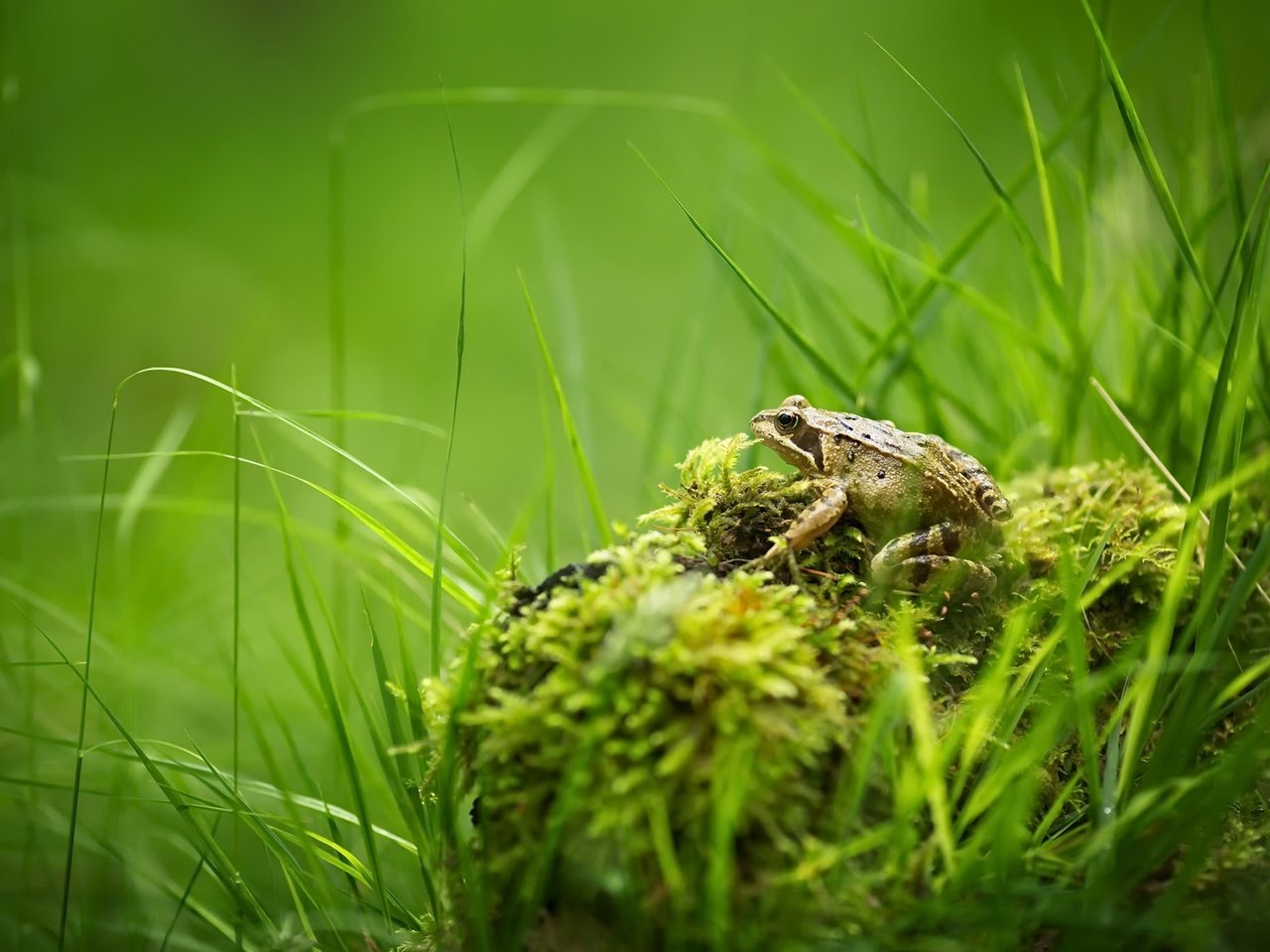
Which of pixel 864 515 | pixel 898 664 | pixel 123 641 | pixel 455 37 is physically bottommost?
pixel 123 641

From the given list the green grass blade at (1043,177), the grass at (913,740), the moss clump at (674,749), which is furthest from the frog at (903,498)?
the green grass blade at (1043,177)

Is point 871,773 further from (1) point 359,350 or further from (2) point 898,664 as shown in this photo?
(1) point 359,350

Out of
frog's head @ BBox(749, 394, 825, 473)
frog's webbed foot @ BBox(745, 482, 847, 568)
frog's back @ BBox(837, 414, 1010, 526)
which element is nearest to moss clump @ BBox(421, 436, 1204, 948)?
frog's webbed foot @ BBox(745, 482, 847, 568)

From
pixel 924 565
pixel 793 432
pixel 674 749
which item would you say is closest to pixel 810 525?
pixel 924 565

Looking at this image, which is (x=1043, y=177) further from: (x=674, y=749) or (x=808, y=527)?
(x=674, y=749)

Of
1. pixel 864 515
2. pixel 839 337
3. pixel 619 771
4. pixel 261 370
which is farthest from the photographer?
pixel 261 370

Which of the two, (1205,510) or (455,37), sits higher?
(455,37)

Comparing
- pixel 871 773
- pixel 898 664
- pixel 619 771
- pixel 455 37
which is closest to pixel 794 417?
pixel 898 664

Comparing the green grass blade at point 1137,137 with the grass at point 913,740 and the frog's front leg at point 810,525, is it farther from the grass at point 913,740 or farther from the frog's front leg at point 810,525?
the frog's front leg at point 810,525

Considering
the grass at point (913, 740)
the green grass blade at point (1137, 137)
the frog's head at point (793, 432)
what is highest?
the green grass blade at point (1137, 137)

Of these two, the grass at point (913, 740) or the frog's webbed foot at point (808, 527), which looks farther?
the frog's webbed foot at point (808, 527)
